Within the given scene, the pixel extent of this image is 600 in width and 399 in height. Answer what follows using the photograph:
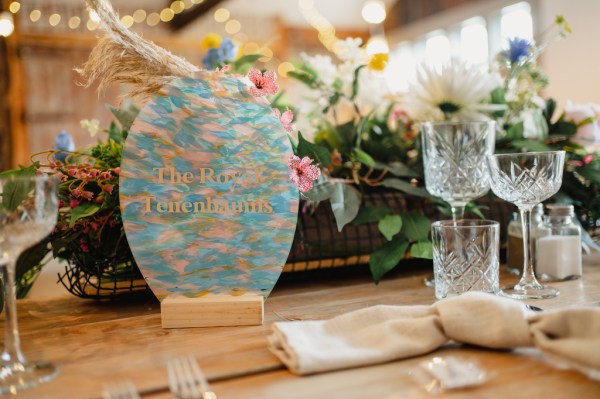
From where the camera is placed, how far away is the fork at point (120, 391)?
58cm

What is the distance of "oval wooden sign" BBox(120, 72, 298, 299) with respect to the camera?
86 cm

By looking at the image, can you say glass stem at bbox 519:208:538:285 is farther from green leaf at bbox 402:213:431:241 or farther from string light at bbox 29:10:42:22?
string light at bbox 29:10:42:22

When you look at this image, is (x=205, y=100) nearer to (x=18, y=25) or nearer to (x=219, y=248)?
(x=219, y=248)

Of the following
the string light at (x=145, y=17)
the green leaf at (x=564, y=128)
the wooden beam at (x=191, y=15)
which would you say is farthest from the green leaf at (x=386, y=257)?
the wooden beam at (x=191, y=15)

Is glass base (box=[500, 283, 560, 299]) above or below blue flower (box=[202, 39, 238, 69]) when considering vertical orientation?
below

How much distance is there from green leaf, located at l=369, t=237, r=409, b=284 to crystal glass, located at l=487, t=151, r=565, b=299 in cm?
22

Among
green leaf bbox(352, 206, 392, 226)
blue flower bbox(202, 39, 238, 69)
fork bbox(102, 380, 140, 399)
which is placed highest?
blue flower bbox(202, 39, 238, 69)

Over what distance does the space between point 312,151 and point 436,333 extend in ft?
1.44

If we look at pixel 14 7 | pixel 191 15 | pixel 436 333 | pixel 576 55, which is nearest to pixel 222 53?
pixel 436 333

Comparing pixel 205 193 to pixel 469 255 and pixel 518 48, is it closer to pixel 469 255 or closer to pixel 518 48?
pixel 469 255

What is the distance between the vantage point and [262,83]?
888mm

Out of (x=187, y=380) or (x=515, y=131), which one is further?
(x=515, y=131)

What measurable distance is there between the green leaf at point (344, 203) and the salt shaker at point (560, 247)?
0.37m

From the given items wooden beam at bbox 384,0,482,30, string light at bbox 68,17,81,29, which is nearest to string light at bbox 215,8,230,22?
string light at bbox 68,17,81,29
